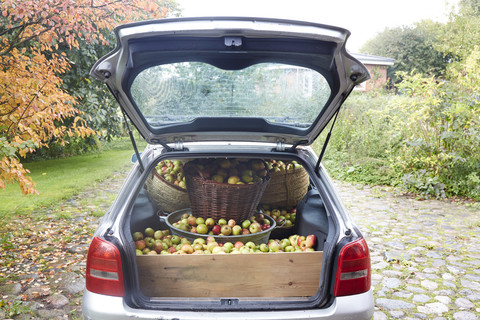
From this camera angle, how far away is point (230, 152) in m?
2.62

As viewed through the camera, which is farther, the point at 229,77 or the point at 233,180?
the point at 233,180

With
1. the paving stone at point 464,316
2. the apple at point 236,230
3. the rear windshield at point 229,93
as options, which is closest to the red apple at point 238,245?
the apple at point 236,230

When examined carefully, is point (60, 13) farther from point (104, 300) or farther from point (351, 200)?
point (351, 200)

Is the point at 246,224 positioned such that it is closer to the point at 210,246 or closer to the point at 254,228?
the point at 254,228

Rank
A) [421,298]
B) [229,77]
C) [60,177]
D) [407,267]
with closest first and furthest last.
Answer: [229,77], [421,298], [407,267], [60,177]

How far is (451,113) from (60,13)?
239 inches

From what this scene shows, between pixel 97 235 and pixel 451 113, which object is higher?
→ pixel 97 235

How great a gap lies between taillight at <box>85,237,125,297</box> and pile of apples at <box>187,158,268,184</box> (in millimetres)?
1321

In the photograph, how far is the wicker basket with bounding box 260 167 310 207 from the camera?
3.70 meters

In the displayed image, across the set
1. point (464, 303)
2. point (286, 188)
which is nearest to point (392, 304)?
point (464, 303)

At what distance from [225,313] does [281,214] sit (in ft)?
6.30

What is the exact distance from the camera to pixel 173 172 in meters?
3.87

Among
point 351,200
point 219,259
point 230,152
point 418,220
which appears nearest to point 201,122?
point 230,152

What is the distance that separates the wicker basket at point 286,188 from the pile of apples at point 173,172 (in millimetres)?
795
